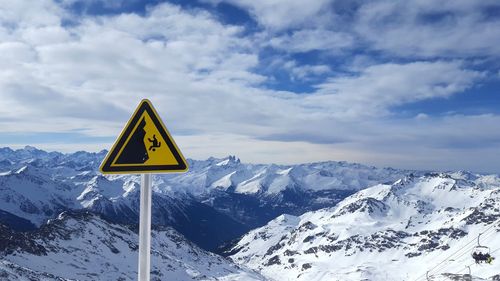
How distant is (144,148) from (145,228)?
149cm

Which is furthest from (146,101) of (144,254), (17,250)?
(17,250)

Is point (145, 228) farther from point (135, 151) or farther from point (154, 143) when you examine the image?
point (154, 143)

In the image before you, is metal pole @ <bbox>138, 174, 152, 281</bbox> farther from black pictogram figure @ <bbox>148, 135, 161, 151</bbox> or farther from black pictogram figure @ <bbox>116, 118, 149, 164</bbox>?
black pictogram figure @ <bbox>148, 135, 161, 151</bbox>

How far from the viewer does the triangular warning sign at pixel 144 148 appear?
26.9 feet

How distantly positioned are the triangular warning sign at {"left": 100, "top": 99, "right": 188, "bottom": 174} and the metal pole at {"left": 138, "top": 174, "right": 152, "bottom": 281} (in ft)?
0.96

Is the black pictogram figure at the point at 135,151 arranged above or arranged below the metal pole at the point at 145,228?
above

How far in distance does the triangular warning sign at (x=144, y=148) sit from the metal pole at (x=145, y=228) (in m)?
0.29

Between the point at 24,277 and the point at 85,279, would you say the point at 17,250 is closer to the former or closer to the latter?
the point at 85,279

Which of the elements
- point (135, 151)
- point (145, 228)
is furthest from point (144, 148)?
point (145, 228)

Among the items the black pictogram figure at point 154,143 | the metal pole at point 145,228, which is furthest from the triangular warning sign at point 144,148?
the metal pole at point 145,228

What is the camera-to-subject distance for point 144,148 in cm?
825

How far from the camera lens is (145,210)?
8.28m

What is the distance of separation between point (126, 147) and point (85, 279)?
649ft

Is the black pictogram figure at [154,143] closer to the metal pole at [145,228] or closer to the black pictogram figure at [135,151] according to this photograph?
the black pictogram figure at [135,151]
